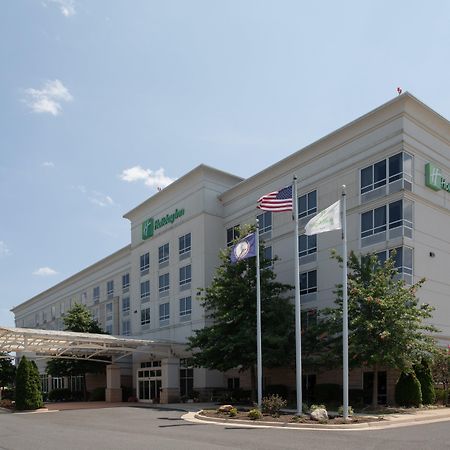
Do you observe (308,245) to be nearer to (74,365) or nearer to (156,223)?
(156,223)

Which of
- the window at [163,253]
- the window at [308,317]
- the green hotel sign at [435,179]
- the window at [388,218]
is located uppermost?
the green hotel sign at [435,179]

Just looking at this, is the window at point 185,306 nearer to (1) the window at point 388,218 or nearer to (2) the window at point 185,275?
(2) the window at point 185,275

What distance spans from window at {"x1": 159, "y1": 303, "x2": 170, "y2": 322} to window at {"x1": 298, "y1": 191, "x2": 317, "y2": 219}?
1575cm

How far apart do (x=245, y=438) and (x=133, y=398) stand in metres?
30.7

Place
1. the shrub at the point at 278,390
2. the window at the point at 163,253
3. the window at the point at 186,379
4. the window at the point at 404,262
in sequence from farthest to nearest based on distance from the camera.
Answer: the window at the point at 163,253
the window at the point at 186,379
the shrub at the point at 278,390
the window at the point at 404,262

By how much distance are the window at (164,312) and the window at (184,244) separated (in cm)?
487

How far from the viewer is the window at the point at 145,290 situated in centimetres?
5025

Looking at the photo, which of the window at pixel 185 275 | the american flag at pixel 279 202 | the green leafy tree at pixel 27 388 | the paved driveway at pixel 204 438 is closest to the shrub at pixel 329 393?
the paved driveway at pixel 204 438

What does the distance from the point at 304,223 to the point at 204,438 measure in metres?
21.3

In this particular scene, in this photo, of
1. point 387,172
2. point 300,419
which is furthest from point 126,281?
point 300,419

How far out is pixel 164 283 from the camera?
157 ft

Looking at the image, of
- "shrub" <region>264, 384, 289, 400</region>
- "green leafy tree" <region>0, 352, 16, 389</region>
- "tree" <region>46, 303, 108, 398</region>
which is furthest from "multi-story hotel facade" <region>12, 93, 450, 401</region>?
Answer: "green leafy tree" <region>0, 352, 16, 389</region>

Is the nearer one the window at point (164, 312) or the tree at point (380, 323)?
the tree at point (380, 323)

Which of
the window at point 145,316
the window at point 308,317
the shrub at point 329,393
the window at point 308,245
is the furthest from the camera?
the window at point 145,316
